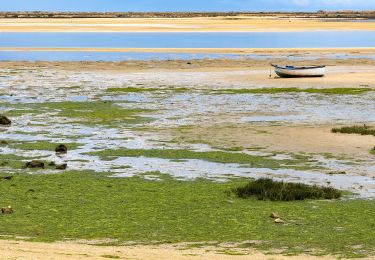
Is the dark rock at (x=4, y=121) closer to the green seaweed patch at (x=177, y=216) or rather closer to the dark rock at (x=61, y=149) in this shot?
the dark rock at (x=61, y=149)

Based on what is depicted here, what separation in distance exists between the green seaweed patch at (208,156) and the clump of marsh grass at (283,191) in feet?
11.0

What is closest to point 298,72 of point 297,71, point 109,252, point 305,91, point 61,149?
point 297,71

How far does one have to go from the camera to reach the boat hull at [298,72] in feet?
157

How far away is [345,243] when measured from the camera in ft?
46.4

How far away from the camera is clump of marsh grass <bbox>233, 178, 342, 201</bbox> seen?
1734 centimetres

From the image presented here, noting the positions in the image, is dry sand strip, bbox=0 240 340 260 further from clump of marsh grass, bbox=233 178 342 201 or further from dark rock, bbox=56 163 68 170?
dark rock, bbox=56 163 68 170

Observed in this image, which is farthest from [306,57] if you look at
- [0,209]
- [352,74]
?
[0,209]

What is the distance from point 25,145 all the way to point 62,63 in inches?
1447

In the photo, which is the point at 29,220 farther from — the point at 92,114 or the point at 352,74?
the point at 352,74

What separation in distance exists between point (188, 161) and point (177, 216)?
6261mm

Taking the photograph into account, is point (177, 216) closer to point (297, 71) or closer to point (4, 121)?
point (4, 121)

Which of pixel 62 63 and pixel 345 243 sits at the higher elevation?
Answer: pixel 345 243

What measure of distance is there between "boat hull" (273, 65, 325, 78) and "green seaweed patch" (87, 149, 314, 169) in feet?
81.8

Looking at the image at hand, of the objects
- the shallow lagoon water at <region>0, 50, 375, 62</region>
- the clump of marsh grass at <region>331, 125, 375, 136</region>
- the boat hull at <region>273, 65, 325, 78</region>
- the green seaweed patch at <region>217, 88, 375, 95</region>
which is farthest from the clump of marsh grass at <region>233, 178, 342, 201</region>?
the shallow lagoon water at <region>0, 50, 375, 62</region>
